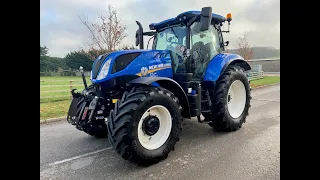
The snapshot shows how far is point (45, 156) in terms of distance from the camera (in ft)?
11.9

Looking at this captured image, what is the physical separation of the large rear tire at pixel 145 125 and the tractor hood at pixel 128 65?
1.68 ft

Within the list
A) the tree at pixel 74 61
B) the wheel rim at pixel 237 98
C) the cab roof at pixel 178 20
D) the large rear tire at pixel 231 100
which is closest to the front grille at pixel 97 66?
the cab roof at pixel 178 20

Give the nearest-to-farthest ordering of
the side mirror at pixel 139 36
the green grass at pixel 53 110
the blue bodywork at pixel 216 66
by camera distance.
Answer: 1. the blue bodywork at pixel 216 66
2. the side mirror at pixel 139 36
3. the green grass at pixel 53 110

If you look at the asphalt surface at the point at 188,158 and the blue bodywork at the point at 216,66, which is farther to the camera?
the blue bodywork at the point at 216,66

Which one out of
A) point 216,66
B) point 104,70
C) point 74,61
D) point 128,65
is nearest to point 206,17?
point 216,66

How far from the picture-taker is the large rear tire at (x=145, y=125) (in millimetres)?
2895

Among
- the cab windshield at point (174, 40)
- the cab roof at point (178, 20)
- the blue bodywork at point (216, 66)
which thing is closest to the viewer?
the cab roof at point (178, 20)

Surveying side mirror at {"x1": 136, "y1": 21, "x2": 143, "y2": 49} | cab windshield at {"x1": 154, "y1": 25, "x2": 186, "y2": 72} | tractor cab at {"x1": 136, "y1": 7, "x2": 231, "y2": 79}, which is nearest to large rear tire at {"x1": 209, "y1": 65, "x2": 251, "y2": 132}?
tractor cab at {"x1": 136, "y1": 7, "x2": 231, "y2": 79}

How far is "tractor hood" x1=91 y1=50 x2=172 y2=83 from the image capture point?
3.51m

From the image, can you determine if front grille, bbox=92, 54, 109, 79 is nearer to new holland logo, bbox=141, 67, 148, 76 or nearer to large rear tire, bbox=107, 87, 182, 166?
new holland logo, bbox=141, 67, 148, 76

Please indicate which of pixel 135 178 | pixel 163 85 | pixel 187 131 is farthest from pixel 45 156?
pixel 187 131

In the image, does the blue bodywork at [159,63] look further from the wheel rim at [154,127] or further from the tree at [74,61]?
the tree at [74,61]
